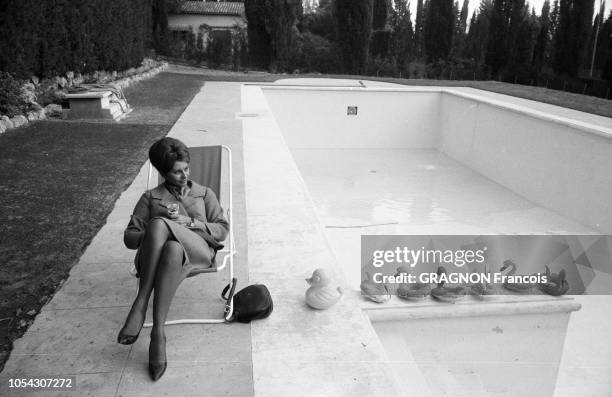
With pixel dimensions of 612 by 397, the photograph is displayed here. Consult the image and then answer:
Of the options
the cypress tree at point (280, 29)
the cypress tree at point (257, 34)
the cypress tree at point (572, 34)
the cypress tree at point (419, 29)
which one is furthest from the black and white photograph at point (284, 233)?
the cypress tree at point (419, 29)

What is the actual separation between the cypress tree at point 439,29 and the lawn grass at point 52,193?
79.8ft

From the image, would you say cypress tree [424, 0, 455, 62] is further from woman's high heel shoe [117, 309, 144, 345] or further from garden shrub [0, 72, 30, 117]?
woman's high heel shoe [117, 309, 144, 345]

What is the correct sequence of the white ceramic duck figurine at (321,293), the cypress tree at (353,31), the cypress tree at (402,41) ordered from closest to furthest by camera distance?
the white ceramic duck figurine at (321,293), the cypress tree at (353,31), the cypress tree at (402,41)

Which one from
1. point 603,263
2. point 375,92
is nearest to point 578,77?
point 375,92

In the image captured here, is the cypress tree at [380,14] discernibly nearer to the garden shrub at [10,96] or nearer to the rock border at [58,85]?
the rock border at [58,85]

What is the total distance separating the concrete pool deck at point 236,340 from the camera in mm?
2211

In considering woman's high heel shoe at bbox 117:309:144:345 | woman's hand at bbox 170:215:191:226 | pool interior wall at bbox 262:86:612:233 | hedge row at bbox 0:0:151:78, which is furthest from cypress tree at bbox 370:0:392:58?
woman's high heel shoe at bbox 117:309:144:345

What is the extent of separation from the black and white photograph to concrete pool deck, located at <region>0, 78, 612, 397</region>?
0.04 feet

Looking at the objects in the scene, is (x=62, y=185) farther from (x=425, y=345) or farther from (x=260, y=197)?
(x=425, y=345)

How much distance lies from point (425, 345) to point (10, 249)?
3171 mm

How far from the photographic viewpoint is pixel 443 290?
13.3ft

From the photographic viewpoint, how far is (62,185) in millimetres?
5133

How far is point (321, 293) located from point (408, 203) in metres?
5.73

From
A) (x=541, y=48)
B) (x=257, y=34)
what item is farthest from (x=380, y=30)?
(x=257, y=34)
